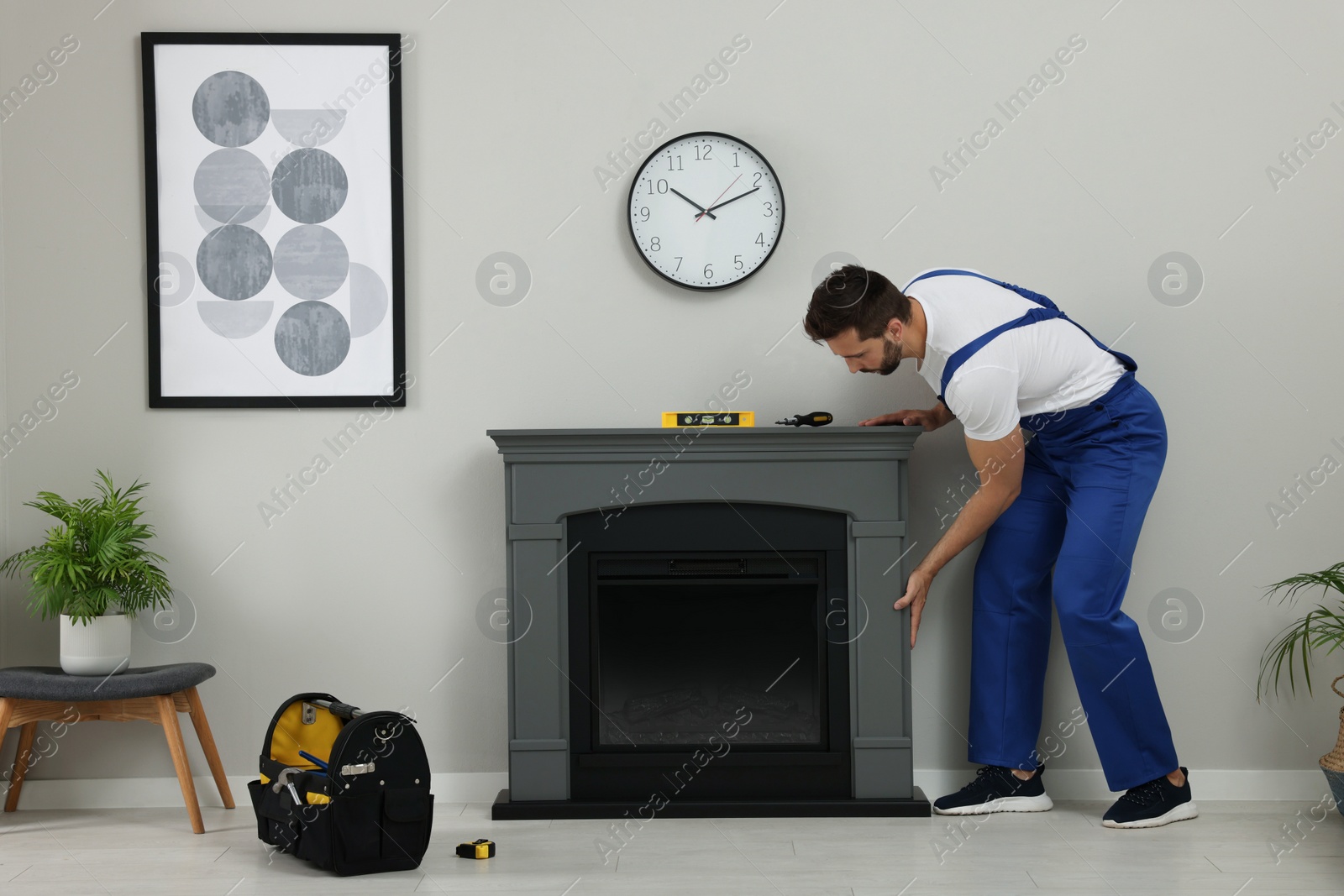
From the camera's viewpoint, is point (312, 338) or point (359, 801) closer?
point (359, 801)

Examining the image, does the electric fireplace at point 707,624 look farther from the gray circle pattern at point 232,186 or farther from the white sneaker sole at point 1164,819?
the gray circle pattern at point 232,186

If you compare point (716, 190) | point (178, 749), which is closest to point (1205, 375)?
point (716, 190)

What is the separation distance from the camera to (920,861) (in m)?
2.06

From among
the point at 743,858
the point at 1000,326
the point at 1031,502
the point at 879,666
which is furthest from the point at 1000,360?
the point at 743,858

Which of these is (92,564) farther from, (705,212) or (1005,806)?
(1005,806)

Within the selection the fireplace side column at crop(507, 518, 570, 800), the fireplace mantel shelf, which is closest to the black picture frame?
the fireplace mantel shelf

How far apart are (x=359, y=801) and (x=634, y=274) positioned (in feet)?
4.69

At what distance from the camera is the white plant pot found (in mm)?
2318

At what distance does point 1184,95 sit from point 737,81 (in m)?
1.17

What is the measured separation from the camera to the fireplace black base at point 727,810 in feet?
7.72

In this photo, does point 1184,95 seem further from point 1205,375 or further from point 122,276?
point 122,276

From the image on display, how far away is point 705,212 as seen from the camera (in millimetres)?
2586

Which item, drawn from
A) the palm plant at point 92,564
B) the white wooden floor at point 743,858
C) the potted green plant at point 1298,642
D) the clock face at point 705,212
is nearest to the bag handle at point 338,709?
the white wooden floor at point 743,858

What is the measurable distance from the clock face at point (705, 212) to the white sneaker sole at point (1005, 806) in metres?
1.42
